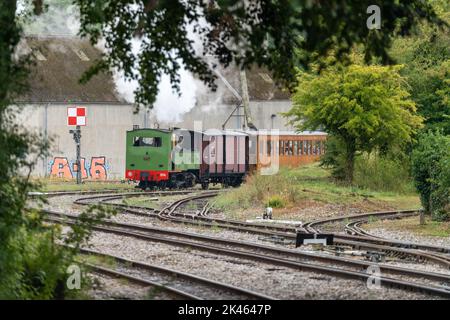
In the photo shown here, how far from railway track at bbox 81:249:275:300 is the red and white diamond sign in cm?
3176

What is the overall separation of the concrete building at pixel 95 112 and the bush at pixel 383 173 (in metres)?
14.2

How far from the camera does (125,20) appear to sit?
46.0 ft

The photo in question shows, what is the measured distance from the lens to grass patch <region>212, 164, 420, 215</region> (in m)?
33.4

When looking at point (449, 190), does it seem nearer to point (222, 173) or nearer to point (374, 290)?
point (374, 290)

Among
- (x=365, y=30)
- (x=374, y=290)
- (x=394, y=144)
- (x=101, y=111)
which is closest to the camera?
(x=365, y=30)

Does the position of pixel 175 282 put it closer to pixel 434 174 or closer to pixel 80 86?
pixel 434 174

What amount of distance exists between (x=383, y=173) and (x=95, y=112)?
20094 mm

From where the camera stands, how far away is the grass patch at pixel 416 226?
25612 millimetres

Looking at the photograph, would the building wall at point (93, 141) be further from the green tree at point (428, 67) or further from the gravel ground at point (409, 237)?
the gravel ground at point (409, 237)

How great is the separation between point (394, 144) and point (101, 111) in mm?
21217

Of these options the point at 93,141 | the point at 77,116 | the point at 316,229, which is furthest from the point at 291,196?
the point at 93,141

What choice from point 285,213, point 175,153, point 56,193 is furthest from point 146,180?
point 285,213

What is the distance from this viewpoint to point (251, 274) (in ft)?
56.7

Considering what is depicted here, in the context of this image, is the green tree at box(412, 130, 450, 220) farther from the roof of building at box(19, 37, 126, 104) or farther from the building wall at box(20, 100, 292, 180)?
the roof of building at box(19, 37, 126, 104)
